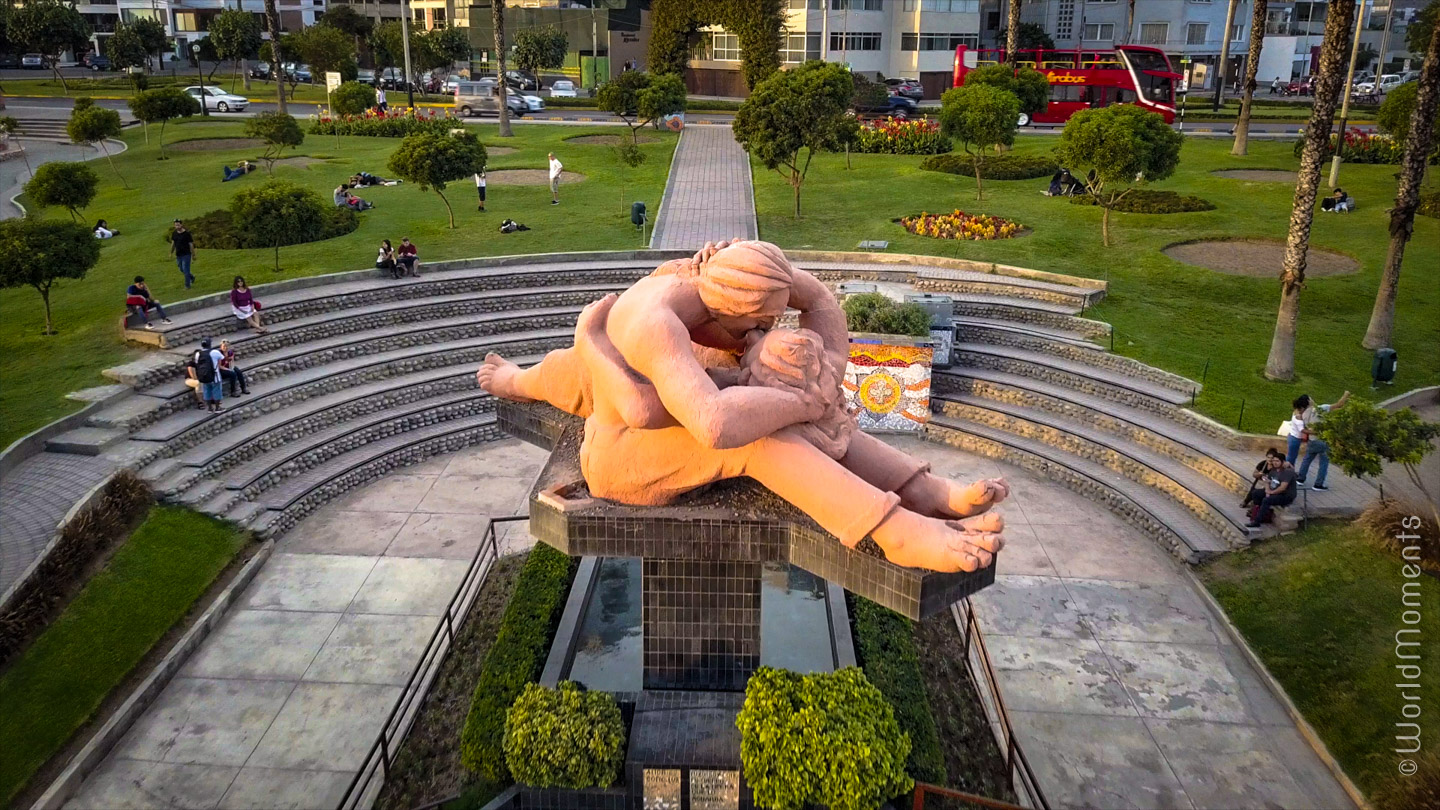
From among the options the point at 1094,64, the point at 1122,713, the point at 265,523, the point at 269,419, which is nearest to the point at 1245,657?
the point at 1122,713

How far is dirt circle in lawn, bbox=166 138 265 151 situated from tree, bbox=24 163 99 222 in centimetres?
1501

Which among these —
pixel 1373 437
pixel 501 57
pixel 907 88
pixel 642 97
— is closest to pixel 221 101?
pixel 501 57

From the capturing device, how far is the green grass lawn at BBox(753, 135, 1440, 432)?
60.3ft

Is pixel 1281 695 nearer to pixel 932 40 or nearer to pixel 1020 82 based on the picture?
pixel 1020 82

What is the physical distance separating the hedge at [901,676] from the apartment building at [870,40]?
50167 mm

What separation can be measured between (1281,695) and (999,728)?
3.20 metres

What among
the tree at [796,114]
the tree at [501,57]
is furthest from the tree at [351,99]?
the tree at [796,114]

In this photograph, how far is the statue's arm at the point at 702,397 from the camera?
301 inches

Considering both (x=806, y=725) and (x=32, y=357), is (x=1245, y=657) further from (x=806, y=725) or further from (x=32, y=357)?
Answer: (x=32, y=357)

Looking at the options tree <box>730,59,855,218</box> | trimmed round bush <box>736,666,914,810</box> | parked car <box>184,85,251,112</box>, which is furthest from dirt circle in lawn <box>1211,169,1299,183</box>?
parked car <box>184,85,251,112</box>

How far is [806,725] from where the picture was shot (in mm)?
8211

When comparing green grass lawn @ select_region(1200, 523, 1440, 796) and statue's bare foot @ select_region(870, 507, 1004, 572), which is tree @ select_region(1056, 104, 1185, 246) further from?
statue's bare foot @ select_region(870, 507, 1004, 572)

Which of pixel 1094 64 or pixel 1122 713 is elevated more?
pixel 1094 64

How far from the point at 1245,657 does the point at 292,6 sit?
81707 mm
